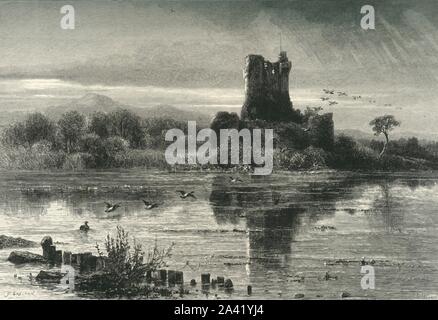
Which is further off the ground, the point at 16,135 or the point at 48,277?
the point at 16,135

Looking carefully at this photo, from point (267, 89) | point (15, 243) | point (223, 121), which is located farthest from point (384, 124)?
point (15, 243)

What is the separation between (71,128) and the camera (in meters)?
13.2

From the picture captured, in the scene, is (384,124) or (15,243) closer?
(15,243)

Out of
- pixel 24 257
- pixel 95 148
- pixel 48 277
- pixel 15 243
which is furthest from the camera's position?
pixel 95 148

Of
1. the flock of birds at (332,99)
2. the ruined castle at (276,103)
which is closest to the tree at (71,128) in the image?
the ruined castle at (276,103)

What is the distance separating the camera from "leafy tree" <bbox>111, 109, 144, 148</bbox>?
13094 millimetres

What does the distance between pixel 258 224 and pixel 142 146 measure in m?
2.48

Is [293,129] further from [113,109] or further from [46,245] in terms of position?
[46,245]

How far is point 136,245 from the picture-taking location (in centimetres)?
1245

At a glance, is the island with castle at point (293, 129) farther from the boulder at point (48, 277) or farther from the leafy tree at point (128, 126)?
the boulder at point (48, 277)

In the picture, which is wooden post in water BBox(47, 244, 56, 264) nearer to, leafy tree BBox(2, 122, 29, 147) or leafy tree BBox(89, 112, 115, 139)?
leafy tree BBox(2, 122, 29, 147)

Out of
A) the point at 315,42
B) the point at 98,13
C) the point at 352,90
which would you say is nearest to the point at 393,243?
the point at 352,90

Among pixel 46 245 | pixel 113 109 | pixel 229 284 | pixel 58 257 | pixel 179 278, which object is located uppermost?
pixel 113 109
